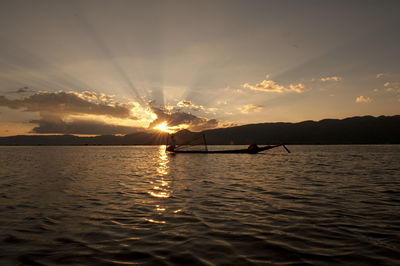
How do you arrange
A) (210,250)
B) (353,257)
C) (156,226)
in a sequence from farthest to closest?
1. (156,226)
2. (210,250)
3. (353,257)

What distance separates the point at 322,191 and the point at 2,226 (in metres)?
17.2

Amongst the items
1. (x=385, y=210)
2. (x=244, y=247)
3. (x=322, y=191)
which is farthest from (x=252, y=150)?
(x=244, y=247)

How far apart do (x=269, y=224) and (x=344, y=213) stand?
13.3ft

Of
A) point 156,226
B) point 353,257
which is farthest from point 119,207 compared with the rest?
point 353,257

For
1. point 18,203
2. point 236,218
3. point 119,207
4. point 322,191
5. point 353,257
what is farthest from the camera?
point 322,191

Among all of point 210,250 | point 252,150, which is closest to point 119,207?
point 210,250

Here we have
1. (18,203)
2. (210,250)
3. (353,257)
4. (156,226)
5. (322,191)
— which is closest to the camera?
(353,257)

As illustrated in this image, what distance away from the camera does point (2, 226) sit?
29.7 ft

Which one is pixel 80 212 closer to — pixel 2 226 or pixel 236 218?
pixel 2 226

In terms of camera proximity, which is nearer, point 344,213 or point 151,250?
point 151,250

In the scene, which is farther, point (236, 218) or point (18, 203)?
point (18, 203)

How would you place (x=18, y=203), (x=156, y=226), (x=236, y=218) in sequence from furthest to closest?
(x=18, y=203) < (x=236, y=218) < (x=156, y=226)

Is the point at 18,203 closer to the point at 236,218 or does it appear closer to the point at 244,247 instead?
the point at 236,218

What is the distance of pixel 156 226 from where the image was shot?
8.86 meters
